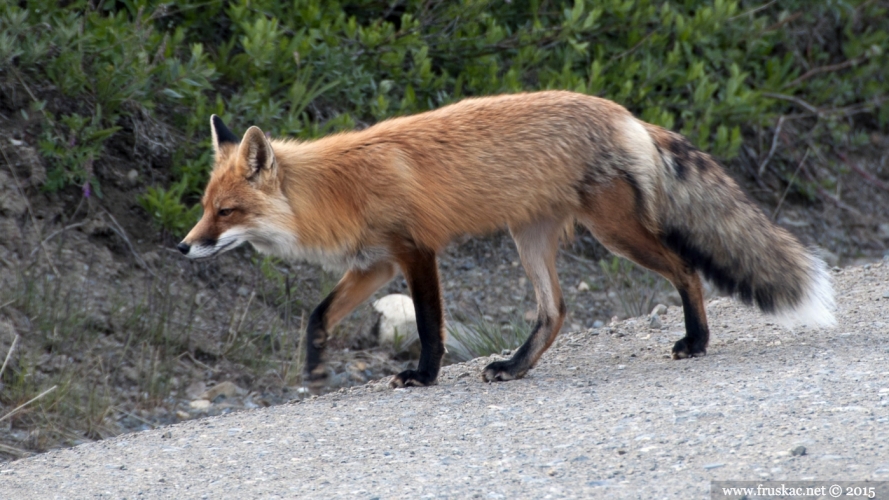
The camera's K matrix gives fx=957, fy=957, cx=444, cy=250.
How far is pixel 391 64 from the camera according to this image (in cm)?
740

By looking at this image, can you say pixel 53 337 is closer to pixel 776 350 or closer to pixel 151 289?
pixel 151 289

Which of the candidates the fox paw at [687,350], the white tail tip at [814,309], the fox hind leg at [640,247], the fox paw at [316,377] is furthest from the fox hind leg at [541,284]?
the white tail tip at [814,309]

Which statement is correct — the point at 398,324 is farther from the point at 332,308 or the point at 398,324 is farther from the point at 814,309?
the point at 814,309

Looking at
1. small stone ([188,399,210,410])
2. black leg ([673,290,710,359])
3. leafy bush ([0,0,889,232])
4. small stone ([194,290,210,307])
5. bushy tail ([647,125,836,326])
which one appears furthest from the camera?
small stone ([194,290,210,307])

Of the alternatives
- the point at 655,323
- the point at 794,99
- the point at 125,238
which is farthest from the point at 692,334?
the point at 794,99

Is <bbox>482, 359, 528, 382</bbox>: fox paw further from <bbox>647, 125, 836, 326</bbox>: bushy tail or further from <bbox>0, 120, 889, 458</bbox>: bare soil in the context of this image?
<bbox>0, 120, 889, 458</bbox>: bare soil

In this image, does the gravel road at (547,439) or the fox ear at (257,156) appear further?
the fox ear at (257,156)

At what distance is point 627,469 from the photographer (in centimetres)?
306

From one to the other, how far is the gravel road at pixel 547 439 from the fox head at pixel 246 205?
844mm

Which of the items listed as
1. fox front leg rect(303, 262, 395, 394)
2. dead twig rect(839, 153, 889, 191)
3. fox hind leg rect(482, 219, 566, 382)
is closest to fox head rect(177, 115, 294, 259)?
fox front leg rect(303, 262, 395, 394)

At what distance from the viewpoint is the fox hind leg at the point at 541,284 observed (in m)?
4.98

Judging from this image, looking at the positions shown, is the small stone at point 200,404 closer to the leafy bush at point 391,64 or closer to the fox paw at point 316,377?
the fox paw at point 316,377

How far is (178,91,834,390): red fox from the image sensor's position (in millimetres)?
4727

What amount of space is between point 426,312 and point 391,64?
323 centimetres
